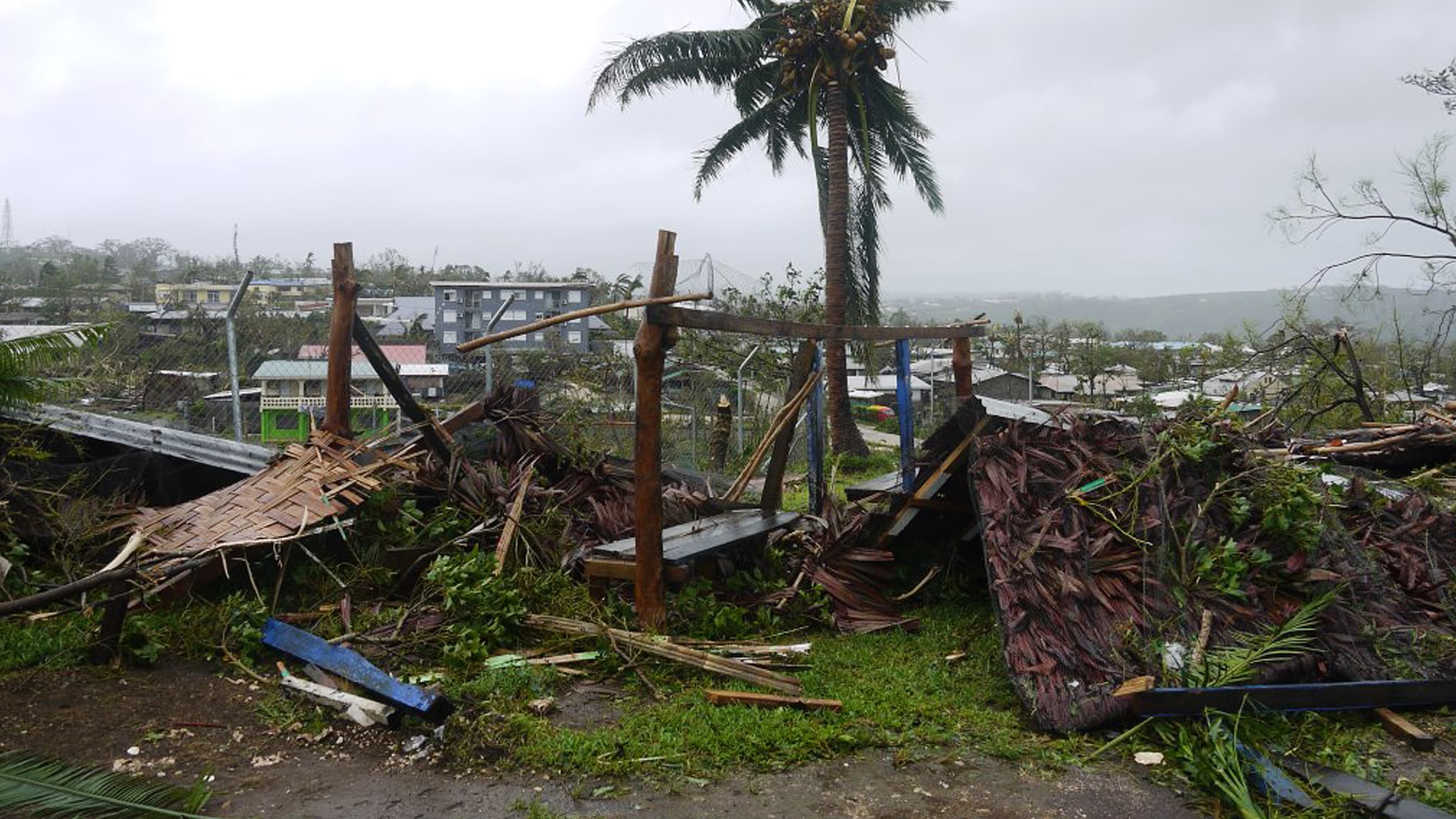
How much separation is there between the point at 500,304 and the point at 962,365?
12868 mm

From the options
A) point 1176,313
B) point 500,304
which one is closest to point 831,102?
point 500,304

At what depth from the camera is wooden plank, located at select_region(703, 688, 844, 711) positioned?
4320 mm

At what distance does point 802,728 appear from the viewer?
4.04 meters

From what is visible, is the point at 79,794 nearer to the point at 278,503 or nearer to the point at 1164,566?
the point at 278,503

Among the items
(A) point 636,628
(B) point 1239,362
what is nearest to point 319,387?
(A) point 636,628

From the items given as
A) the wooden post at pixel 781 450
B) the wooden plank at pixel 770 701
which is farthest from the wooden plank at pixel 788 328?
the wooden plank at pixel 770 701

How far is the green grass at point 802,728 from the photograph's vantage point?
379 centimetres

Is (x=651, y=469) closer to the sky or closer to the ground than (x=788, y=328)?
closer to the ground

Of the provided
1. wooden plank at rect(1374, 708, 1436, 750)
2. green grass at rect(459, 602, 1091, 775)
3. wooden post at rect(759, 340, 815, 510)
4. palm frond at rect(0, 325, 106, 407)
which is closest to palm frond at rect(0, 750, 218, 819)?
green grass at rect(459, 602, 1091, 775)

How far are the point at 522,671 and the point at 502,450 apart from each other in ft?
9.02

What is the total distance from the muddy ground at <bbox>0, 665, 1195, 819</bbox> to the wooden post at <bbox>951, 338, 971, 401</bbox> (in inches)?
160

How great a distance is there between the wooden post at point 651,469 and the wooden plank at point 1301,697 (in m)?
2.49

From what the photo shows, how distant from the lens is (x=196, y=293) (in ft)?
56.6

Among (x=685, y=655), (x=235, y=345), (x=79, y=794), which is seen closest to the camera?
(x=79, y=794)
